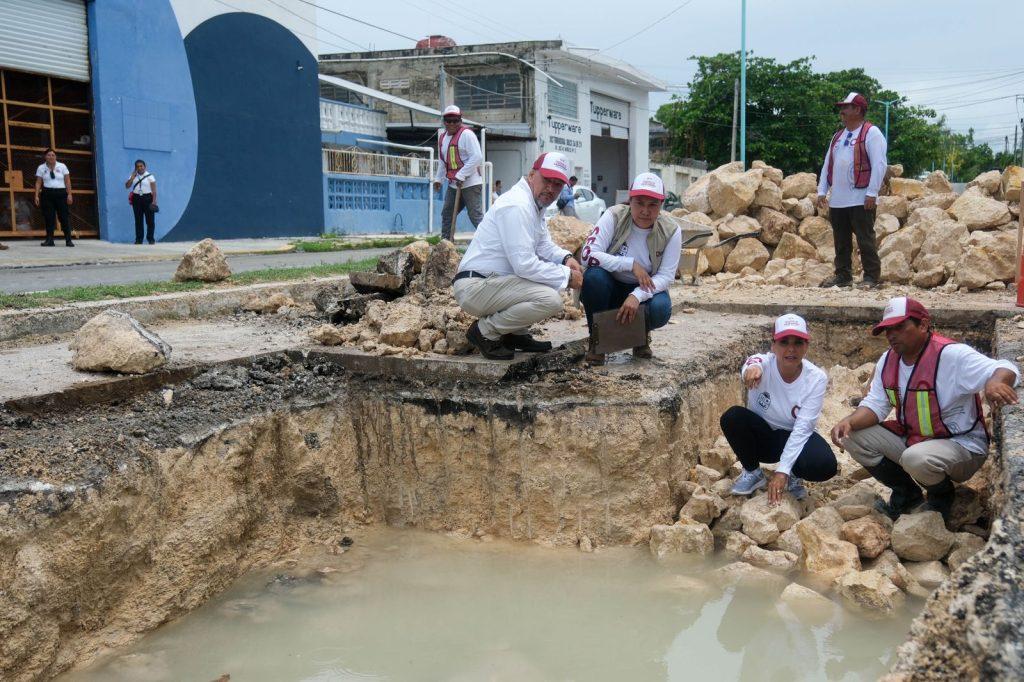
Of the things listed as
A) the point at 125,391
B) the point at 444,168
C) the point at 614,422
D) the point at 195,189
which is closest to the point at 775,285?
the point at 444,168

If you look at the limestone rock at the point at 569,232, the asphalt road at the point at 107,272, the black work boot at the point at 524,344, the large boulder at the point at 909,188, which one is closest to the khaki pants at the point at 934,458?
the black work boot at the point at 524,344

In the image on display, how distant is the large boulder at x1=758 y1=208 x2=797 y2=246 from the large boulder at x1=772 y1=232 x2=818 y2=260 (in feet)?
0.61

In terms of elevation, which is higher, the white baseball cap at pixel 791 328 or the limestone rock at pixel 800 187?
the limestone rock at pixel 800 187

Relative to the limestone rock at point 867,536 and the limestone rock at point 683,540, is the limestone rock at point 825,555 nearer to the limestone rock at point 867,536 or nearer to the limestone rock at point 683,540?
the limestone rock at point 867,536

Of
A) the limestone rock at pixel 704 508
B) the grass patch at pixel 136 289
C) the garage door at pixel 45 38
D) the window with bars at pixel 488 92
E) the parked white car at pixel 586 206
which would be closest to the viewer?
the limestone rock at pixel 704 508

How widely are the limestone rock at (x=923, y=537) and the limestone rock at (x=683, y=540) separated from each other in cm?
87

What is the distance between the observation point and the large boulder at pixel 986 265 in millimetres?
7383

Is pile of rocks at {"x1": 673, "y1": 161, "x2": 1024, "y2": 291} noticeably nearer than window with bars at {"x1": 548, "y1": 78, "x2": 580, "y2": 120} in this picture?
Yes

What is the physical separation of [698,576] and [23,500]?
291 cm

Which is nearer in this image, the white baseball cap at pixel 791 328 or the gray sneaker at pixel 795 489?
the white baseball cap at pixel 791 328

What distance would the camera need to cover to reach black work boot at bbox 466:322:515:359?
4668 millimetres

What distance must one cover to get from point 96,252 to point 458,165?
20.3 feet

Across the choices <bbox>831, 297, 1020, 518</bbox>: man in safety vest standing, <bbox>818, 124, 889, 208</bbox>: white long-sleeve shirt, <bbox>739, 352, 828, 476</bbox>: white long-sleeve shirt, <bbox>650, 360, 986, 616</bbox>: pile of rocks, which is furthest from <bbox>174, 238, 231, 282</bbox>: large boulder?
<bbox>831, 297, 1020, 518</bbox>: man in safety vest standing

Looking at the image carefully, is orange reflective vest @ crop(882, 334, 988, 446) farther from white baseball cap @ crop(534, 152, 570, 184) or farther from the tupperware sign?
the tupperware sign
